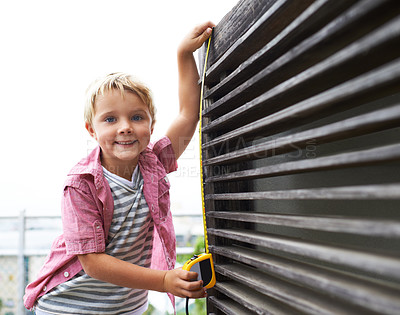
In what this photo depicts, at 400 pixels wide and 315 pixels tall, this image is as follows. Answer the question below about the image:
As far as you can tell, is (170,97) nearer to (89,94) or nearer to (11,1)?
(89,94)

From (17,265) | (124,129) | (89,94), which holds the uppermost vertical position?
(89,94)

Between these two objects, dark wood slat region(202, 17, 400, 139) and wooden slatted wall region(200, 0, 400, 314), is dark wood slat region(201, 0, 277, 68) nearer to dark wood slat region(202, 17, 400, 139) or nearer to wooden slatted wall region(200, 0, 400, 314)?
wooden slatted wall region(200, 0, 400, 314)

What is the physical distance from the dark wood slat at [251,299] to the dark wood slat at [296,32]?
48cm

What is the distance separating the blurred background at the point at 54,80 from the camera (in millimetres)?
2221

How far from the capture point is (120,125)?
3.40 ft

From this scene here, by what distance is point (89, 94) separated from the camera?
3.56 ft

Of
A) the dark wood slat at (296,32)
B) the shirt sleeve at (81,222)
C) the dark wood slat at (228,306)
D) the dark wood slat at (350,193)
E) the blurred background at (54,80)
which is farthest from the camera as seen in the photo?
the blurred background at (54,80)

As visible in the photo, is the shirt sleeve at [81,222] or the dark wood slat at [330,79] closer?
the dark wood slat at [330,79]

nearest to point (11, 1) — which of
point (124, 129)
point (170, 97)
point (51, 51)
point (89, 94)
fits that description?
point (51, 51)

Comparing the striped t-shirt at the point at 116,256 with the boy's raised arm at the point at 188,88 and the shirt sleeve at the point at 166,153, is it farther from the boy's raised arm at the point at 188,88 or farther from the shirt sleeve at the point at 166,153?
the boy's raised arm at the point at 188,88

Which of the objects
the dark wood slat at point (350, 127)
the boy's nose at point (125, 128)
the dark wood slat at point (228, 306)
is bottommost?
the dark wood slat at point (228, 306)

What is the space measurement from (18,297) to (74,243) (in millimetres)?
1941

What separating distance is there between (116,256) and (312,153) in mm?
716

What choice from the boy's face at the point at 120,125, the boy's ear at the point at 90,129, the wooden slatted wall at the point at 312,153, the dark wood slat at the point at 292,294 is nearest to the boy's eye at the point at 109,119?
the boy's face at the point at 120,125
